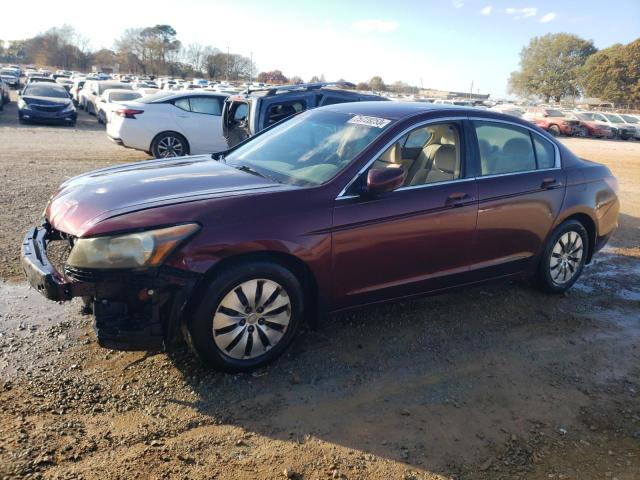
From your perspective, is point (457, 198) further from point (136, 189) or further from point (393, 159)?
point (136, 189)

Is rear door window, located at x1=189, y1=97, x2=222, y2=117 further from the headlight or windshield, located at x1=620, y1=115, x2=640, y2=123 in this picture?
windshield, located at x1=620, y1=115, x2=640, y2=123

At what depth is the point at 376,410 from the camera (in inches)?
126

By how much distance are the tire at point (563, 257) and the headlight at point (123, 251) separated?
3559 millimetres

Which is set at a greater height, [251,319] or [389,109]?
[389,109]

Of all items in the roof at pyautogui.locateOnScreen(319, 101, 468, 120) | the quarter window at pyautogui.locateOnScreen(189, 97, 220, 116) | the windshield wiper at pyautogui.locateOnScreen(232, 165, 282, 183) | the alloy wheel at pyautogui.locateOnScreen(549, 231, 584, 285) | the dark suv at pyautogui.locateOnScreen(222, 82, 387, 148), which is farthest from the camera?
the quarter window at pyautogui.locateOnScreen(189, 97, 220, 116)

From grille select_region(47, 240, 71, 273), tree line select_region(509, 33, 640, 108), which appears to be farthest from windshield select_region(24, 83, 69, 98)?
tree line select_region(509, 33, 640, 108)

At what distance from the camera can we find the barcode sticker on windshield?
4.07m

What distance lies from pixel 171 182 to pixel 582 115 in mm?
35904

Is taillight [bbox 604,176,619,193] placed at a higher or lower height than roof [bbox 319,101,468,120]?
lower

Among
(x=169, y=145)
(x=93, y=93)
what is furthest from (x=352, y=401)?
(x=93, y=93)

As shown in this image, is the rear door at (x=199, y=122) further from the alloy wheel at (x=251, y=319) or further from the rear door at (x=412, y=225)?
the alloy wheel at (x=251, y=319)

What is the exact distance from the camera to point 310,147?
4215 mm

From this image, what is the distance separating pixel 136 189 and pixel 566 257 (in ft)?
13.1

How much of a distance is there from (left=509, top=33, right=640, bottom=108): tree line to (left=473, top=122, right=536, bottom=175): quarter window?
267 ft
